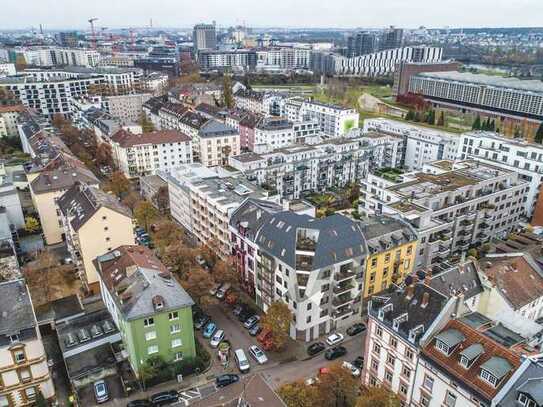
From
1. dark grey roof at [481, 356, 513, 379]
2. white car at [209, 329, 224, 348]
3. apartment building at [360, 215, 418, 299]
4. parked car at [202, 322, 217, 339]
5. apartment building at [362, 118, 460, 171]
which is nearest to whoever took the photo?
dark grey roof at [481, 356, 513, 379]

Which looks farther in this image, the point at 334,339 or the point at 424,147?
the point at 424,147

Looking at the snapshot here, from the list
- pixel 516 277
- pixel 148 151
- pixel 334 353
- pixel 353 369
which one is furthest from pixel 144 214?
pixel 516 277

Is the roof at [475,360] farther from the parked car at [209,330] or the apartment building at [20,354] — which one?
the apartment building at [20,354]

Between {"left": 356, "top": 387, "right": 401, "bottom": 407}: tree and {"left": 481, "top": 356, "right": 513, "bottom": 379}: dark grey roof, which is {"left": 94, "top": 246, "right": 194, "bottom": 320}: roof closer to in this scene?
{"left": 356, "top": 387, "right": 401, "bottom": 407}: tree

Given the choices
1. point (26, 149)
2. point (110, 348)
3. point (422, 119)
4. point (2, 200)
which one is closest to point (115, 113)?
point (26, 149)

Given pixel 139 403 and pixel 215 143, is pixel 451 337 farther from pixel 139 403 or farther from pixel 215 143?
pixel 215 143

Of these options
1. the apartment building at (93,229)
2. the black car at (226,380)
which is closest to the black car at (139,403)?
the black car at (226,380)

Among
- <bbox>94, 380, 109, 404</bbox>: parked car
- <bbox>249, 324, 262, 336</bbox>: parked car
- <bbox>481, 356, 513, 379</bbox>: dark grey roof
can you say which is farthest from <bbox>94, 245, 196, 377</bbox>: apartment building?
<bbox>481, 356, 513, 379</bbox>: dark grey roof

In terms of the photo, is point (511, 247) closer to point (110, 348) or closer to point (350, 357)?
point (350, 357)
